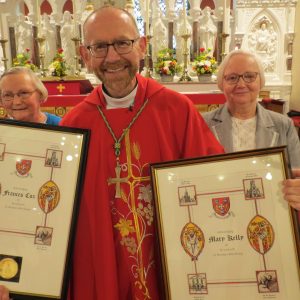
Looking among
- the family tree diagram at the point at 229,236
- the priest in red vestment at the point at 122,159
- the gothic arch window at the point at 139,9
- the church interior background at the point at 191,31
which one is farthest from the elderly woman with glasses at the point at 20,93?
the gothic arch window at the point at 139,9

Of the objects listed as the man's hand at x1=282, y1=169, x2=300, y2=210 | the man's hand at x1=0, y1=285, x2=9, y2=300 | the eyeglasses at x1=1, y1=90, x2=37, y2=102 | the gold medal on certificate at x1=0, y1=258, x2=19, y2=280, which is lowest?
the man's hand at x1=0, y1=285, x2=9, y2=300

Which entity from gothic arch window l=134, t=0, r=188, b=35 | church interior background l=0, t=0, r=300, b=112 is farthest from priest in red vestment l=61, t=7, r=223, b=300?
gothic arch window l=134, t=0, r=188, b=35

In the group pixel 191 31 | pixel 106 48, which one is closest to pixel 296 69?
pixel 191 31

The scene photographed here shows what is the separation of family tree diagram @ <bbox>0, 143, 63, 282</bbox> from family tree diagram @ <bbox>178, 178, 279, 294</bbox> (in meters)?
0.63

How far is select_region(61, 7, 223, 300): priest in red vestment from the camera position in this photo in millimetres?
2018

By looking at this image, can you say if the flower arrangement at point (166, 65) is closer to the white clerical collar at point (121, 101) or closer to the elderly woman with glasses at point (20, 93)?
the elderly woman with glasses at point (20, 93)

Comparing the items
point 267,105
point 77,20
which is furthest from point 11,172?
point 77,20

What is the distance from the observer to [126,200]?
6.74 feet

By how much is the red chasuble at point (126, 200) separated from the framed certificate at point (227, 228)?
0.28 m

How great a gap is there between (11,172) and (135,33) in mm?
1003

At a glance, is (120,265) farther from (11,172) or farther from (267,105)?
(267,105)

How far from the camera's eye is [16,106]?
298cm

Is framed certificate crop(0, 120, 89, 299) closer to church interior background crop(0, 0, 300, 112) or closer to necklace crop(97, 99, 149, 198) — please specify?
necklace crop(97, 99, 149, 198)

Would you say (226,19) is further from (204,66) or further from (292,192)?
(292,192)
